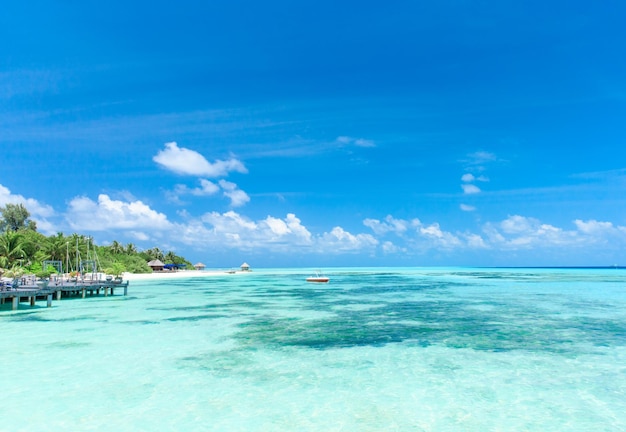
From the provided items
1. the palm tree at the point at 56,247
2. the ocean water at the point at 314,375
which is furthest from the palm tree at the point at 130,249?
the ocean water at the point at 314,375

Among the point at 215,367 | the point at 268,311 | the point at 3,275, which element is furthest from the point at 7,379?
the point at 3,275

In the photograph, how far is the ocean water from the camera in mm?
8930

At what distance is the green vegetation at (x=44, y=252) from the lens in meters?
46.6

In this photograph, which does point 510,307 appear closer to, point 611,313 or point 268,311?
point 611,313

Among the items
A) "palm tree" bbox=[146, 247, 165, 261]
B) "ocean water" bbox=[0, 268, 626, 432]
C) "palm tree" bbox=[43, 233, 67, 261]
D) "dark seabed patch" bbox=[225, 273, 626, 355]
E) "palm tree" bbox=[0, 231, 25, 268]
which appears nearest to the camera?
"ocean water" bbox=[0, 268, 626, 432]

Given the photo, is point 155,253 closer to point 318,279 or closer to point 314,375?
point 318,279

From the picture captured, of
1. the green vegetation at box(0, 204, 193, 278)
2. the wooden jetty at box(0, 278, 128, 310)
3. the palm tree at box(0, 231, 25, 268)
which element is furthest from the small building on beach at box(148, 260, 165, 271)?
the wooden jetty at box(0, 278, 128, 310)

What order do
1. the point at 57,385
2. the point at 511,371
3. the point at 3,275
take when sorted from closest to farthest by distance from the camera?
the point at 57,385
the point at 511,371
the point at 3,275

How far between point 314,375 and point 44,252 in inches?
2211

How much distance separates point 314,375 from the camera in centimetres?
1207

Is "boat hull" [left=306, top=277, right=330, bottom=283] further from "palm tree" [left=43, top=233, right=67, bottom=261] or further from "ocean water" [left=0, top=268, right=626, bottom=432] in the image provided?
"ocean water" [left=0, top=268, right=626, bottom=432]

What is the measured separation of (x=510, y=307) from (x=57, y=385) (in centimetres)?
2749

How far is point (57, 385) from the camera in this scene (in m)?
11.2

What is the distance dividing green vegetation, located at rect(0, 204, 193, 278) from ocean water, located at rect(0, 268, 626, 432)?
1165 inches
